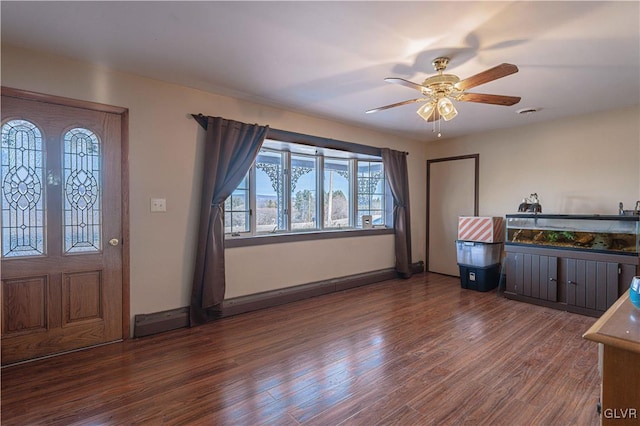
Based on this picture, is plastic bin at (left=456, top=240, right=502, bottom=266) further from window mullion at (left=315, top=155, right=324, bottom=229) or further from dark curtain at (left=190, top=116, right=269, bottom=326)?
dark curtain at (left=190, top=116, right=269, bottom=326)

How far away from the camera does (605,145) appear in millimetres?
3920

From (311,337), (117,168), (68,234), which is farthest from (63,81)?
Answer: (311,337)

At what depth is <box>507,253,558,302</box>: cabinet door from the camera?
12.6 feet

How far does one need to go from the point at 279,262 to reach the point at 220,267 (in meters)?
0.84

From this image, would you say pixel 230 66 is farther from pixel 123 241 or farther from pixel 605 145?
pixel 605 145

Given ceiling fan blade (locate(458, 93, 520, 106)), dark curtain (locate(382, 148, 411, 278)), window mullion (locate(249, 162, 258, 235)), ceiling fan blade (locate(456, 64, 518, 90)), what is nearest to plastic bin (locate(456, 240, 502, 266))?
dark curtain (locate(382, 148, 411, 278))

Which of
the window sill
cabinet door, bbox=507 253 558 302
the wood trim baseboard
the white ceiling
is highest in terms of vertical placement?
the white ceiling

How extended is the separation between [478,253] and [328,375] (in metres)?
3.33

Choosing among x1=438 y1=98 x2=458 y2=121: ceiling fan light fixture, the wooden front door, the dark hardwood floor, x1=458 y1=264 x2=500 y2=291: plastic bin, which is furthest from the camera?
x1=458 y1=264 x2=500 y2=291: plastic bin

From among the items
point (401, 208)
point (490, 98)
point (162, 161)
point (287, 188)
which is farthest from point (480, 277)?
point (162, 161)

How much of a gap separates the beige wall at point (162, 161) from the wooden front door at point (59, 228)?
0.48 feet

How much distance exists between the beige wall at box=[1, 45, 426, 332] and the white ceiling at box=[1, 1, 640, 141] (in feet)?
0.48

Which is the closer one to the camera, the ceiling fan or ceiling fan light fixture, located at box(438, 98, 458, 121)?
the ceiling fan

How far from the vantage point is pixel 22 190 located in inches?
96.7
